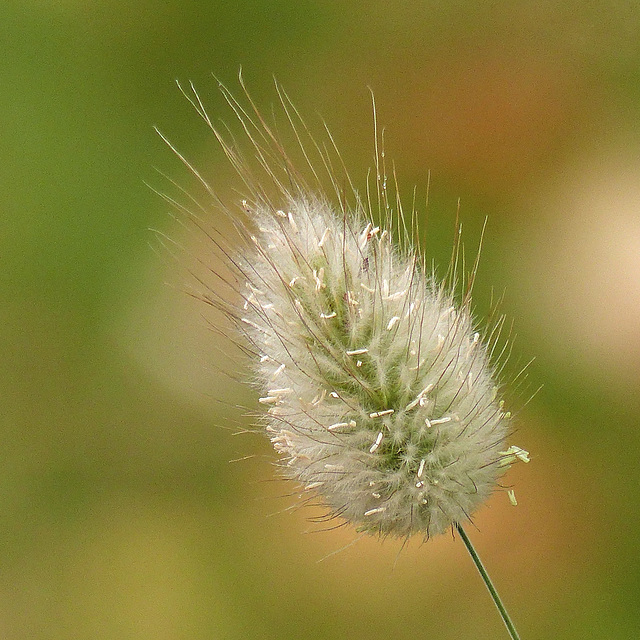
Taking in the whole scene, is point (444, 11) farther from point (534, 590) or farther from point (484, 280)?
point (534, 590)

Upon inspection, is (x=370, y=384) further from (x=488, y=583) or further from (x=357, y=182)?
(x=357, y=182)

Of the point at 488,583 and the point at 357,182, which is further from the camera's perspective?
the point at 357,182

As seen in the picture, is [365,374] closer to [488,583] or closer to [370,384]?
[370,384]

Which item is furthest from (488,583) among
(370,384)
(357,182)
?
(357,182)

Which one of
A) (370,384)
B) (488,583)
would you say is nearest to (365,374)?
(370,384)

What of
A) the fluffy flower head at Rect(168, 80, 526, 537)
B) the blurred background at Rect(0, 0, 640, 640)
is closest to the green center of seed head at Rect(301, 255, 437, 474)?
the fluffy flower head at Rect(168, 80, 526, 537)

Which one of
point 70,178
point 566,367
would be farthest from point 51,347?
point 566,367

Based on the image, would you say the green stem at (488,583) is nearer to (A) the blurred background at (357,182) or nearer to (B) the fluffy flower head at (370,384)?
(B) the fluffy flower head at (370,384)

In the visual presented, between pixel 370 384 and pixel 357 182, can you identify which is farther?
pixel 357 182

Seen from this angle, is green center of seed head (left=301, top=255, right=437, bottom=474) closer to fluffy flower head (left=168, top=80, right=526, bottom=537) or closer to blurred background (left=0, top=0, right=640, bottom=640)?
fluffy flower head (left=168, top=80, right=526, bottom=537)

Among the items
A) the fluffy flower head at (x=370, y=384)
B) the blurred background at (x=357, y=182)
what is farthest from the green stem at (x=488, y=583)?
the blurred background at (x=357, y=182)

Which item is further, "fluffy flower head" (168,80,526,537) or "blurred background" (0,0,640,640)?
"blurred background" (0,0,640,640)
